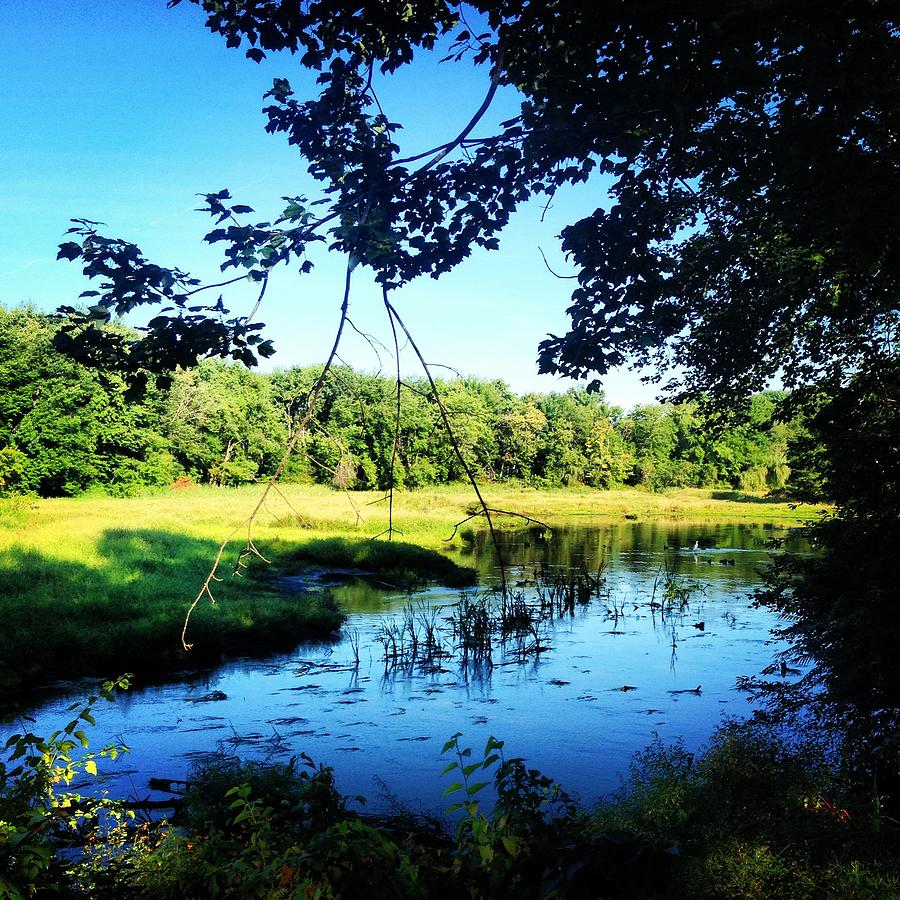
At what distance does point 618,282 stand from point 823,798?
4.74 meters

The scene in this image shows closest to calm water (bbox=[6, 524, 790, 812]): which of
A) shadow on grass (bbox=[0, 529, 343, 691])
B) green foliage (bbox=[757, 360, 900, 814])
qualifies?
shadow on grass (bbox=[0, 529, 343, 691])

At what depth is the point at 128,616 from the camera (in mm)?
14883

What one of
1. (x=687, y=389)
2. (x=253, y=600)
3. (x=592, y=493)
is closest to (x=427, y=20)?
(x=687, y=389)

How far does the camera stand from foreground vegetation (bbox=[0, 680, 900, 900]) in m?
4.43

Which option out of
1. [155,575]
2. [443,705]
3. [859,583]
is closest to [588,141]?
[859,583]

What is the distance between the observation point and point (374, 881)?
173 inches

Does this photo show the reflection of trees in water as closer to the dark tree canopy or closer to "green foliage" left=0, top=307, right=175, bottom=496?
the dark tree canopy

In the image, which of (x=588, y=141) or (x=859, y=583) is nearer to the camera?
(x=588, y=141)

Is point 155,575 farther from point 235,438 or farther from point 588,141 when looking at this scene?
point 235,438

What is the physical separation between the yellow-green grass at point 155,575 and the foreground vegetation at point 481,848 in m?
2.11

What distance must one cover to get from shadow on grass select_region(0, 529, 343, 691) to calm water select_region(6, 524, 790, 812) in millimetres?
864

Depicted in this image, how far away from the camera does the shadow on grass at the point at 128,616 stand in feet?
42.6

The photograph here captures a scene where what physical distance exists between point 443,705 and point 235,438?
43.9m

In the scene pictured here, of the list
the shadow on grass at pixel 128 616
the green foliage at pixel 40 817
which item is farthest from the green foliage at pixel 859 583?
the shadow on grass at pixel 128 616
